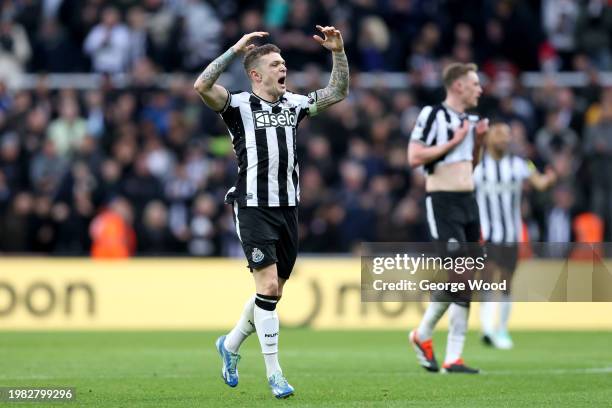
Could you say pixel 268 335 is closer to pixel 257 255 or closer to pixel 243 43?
pixel 257 255

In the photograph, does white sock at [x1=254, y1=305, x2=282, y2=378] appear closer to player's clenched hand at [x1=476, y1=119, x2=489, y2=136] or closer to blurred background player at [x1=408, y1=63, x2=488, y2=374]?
blurred background player at [x1=408, y1=63, x2=488, y2=374]

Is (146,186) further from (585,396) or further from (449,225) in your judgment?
(585,396)

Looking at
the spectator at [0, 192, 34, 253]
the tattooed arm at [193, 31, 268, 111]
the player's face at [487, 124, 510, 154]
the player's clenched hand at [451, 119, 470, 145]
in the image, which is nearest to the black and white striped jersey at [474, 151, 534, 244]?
the player's face at [487, 124, 510, 154]

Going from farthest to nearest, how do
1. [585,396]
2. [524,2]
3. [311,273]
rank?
[524,2]
[311,273]
[585,396]

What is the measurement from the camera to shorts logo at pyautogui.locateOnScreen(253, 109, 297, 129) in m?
9.71

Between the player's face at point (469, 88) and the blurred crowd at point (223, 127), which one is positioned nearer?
the player's face at point (469, 88)

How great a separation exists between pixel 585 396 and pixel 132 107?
13767mm

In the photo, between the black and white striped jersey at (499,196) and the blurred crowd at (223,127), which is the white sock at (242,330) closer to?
the black and white striped jersey at (499,196)

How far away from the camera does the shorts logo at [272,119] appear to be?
971 centimetres

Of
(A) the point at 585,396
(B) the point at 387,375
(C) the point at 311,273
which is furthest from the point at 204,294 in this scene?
(A) the point at 585,396

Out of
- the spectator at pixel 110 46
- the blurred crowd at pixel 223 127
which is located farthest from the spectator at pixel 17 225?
the spectator at pixel 110 46

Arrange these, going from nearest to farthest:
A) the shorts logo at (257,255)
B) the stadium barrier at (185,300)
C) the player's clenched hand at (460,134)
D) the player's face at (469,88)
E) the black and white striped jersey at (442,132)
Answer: the shorts logo at (257,255), the player's clenched hand at (460,134), the black and white striped jersey at (442,132), the player's face at (469,88), the stadium barrier at (185,300)

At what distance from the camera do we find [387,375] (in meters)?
11.5

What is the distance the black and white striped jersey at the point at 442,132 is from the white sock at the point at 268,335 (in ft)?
9.41
